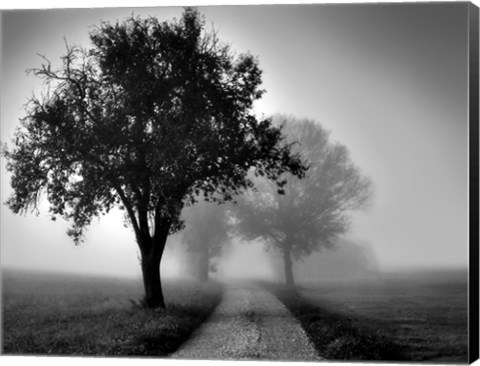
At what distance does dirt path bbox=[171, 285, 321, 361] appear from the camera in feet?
72.5

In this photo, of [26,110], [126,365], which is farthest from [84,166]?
[126,365]

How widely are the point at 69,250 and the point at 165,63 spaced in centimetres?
832

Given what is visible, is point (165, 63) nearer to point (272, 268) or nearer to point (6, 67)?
point (6, 67)

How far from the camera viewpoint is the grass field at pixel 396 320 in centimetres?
2142

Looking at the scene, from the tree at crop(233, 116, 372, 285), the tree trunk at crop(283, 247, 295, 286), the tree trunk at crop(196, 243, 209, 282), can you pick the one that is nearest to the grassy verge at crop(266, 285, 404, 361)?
the tree trunk at crop(283, 247, 295, 286)

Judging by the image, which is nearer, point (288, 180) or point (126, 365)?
point (126, 365)

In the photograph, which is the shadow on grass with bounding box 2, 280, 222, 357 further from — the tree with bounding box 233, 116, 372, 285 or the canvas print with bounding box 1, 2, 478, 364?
the tree with bounding box 233, 116, 372, 285

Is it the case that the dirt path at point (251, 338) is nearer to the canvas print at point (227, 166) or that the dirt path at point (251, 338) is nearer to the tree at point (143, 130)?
the canvas print at point (227, 166)

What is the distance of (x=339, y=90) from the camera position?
2448 centimetres

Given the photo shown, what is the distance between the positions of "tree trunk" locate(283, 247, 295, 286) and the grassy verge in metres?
1.98

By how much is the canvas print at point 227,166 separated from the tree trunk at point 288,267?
0.08 m

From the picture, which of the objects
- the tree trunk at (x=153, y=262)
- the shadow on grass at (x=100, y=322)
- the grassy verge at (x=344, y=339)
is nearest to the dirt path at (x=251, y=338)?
the grassy verge at (x=344, y=339)

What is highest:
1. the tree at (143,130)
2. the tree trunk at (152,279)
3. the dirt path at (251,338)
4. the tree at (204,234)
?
the tree at (143,130)

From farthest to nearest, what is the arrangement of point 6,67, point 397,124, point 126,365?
point 6,67, point 397,124, point 126,365
